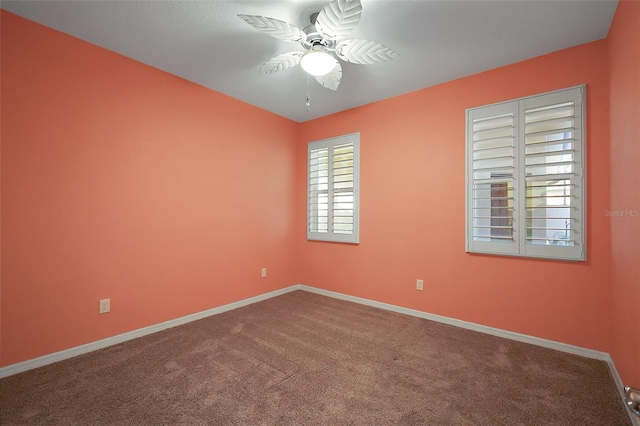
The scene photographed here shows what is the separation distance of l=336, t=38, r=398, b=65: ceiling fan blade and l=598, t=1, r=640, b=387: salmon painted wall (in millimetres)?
1339

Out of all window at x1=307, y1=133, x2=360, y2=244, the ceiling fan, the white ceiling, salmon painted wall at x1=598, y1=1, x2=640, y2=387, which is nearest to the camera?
salmon painted wall at x1=598, y1=1, x2=640, y2=387

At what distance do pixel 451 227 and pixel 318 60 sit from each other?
2.12 meters

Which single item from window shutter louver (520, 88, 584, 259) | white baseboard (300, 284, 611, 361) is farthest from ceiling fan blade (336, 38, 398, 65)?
white baseboard (300, 284, 611, 361)

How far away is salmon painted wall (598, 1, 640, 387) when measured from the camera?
1.49 m

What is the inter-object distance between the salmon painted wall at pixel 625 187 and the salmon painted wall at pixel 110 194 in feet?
11.2

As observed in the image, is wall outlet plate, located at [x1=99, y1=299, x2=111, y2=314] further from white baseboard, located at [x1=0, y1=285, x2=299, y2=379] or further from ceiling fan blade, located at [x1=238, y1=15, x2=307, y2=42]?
ceiling fan blade, located at [x1=238, y1=15, x2=307, y2=42]

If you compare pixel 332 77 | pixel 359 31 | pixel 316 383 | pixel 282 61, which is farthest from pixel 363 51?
pixel 316 383

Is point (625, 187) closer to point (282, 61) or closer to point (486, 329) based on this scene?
point (486, 329)

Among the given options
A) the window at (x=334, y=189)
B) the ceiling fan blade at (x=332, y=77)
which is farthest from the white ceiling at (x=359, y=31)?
the window at (x=334, y=189)

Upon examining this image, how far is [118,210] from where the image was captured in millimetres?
2447

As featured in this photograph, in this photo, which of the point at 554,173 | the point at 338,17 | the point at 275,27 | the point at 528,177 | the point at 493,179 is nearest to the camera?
the point at 338,17

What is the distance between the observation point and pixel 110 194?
7.86 ft

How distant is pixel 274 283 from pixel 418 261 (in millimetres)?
2020

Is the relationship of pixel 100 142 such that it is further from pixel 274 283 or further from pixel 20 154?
pixel 274 283
